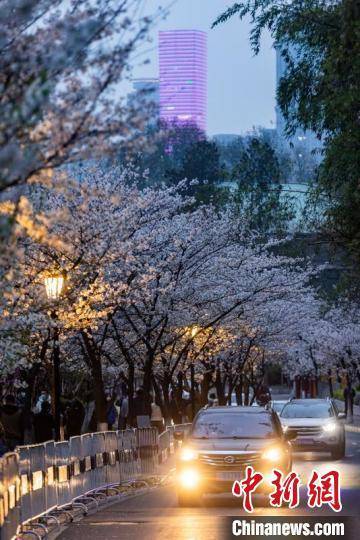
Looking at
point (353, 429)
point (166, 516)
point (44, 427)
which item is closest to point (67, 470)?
point (166, 516)

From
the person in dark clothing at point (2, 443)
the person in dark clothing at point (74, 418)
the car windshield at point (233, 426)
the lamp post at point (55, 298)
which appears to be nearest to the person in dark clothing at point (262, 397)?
the person in dark clothing at point (74, 418)

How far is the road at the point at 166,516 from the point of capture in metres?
15.8

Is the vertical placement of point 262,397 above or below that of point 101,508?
above

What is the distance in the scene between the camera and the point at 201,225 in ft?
123

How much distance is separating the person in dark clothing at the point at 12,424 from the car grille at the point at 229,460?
6401 millimetres

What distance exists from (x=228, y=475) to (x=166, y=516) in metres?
1.78

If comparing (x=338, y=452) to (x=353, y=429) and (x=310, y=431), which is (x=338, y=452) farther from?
(x=353, y=429)

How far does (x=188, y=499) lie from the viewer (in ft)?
65.4

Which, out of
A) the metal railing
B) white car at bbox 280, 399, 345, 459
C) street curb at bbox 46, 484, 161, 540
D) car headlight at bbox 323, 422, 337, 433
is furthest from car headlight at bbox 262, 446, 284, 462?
car headlight at bbox 323, 422, 337, 433

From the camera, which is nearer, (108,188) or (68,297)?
(68,297)

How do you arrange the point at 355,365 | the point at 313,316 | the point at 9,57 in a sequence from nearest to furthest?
the point at 9,57 → the point at 313,316 → the point at 355,365

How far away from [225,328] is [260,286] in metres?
5.99

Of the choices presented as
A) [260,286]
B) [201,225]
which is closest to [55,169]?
[201,225]

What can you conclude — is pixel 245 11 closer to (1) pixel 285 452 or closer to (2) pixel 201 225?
(1) pixel 285 452
